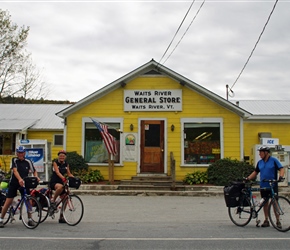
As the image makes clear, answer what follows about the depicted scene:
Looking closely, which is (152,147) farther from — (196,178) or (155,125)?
(196,178)

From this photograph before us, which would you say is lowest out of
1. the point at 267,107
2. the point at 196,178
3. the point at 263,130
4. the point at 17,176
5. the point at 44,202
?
the point at 44,202

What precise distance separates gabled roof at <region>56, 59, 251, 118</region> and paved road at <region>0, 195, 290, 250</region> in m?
6.55

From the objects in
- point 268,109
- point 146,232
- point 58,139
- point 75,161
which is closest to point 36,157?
point 75,161

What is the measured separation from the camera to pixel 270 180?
8.68 meters

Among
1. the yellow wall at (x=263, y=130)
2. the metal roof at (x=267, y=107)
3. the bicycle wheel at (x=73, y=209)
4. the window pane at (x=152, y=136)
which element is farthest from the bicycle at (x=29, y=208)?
the metal roof at (x=267, y=107)

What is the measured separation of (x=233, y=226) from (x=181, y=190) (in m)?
7.15

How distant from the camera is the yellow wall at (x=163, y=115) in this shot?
17.9 metres

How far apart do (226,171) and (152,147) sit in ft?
11.3

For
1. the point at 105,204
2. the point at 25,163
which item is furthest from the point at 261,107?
the point at 25,163

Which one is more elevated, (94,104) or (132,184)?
(94,104)

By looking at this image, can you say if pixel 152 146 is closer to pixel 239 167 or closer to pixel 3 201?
pixel 239 167

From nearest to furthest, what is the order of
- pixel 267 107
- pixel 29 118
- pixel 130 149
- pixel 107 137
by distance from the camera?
pixel 107 137
pixel 130 149
pixel 267 107
pixel 29 118

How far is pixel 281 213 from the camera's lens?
27.5ft

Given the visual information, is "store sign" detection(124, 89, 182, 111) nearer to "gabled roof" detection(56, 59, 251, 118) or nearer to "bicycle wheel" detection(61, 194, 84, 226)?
"gabled roof" detection(56, 59, 251, 118)
